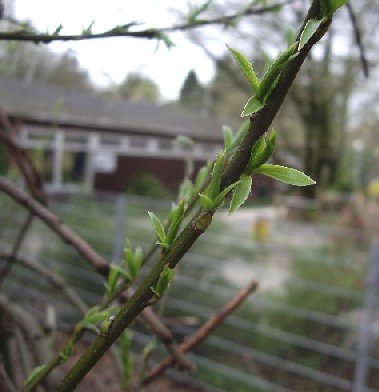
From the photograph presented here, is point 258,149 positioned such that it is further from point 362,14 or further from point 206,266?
point 362,14

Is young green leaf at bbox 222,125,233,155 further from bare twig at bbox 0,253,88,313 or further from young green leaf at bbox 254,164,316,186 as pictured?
bare twig at bbox 0,253,88,313

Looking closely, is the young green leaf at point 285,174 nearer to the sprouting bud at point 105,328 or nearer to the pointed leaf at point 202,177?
the sprouting bud at point 105,328

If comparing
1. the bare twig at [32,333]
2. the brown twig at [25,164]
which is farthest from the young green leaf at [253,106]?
the brown twig at [25,164]

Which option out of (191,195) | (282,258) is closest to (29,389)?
(191,195)

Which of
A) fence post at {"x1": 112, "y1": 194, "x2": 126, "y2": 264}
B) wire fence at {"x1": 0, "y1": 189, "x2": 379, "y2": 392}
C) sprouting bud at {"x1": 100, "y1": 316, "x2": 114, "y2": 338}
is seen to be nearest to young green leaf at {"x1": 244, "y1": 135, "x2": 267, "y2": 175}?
sprouting bud at {"x1": 100, "y1": 316, "x2": 114, "y2": 338}

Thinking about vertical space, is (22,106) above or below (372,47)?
below

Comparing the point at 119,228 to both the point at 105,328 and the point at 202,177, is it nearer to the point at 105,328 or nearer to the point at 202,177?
the point at 202,177
